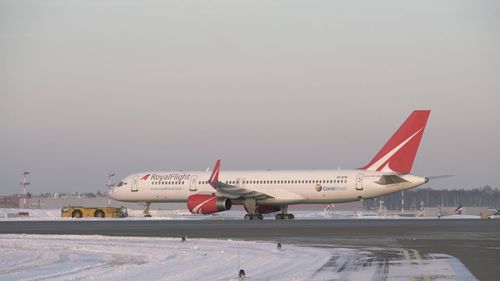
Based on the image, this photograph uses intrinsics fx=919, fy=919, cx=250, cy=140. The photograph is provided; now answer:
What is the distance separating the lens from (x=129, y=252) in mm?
26156

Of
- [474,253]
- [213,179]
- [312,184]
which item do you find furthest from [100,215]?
[474,253]

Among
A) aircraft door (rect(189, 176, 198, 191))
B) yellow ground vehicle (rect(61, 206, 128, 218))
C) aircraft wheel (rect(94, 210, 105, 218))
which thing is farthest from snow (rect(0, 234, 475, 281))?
aircraft wheel (rect(94, 210, 105, 218))

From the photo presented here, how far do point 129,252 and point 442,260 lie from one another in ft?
30.0

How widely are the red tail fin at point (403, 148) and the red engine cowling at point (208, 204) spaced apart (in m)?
10.2

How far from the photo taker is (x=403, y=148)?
61125 millimetres

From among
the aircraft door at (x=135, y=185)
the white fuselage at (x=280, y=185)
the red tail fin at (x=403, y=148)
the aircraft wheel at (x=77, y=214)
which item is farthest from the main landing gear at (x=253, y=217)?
the aircraft wheel at (x=77, y=214)

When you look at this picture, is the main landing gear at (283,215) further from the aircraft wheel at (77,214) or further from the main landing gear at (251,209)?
the aircraft wheel at (77,214)

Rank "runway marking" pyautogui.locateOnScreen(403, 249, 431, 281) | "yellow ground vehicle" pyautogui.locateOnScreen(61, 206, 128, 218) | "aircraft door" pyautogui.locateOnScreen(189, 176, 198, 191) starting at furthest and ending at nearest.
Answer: "yellow ground vehicle" pyautogui.locateOnScreen(61, 206, 128, 218), "aircraft door" pyautogui.locateOnScreen(189, 176, 198, 191), "runway marking" pyautogui.locateOnScreen(403, 249, 431, 281)

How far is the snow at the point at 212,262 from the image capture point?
18156mm

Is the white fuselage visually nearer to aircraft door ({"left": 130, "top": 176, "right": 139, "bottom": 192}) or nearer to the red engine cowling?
aircraft door ({"left": 130, "top": 176, "right": 139, "bottom": 192})

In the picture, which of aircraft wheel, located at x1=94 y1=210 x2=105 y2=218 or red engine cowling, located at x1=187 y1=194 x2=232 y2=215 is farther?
aircraft wheel, located at x1=94 y1=210 x2=105 y2=218

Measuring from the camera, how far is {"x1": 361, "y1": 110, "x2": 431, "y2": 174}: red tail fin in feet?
200

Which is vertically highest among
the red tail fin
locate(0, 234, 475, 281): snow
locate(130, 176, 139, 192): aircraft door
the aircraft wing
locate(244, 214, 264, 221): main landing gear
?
the red tail fin

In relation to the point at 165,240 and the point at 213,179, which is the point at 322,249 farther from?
the point at 213,179
